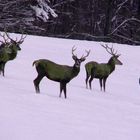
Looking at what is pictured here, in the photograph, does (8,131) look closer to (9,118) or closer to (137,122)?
(9,118)

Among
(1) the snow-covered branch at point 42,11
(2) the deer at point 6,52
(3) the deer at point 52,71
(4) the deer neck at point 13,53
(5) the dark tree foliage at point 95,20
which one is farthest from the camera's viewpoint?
(5) the dark tree foliage at point 95,20

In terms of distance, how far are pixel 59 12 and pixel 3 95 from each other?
1288 inches

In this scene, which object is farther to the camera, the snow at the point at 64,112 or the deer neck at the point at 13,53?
the deer neck at the point at 13,53

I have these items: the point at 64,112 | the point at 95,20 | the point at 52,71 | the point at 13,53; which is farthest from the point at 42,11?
the point at 64,112

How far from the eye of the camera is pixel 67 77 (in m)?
14.5

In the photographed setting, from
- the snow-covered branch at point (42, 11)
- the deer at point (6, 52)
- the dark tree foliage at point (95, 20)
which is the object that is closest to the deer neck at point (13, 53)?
the deer at point (6, 52)

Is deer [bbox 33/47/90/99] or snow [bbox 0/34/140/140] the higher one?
deer [bbox 33/47/90/99]

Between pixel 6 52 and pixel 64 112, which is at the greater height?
pixel 6 52

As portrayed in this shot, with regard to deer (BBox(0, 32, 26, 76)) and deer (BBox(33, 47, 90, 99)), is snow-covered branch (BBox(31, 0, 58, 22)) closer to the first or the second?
deer (BBox(0, 32, 26, 76))

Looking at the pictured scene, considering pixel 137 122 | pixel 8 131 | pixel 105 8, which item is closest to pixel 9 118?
Answer: pixel 8 131

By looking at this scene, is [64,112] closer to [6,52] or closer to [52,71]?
[52,71]

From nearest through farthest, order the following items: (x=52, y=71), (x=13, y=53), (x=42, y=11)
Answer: (x=52, y=71) < (x=13, y=53) < (x=42, y=11)


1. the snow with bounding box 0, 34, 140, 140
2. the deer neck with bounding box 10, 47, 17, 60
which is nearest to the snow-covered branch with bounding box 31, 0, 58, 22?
the snow with bounding box 0, 34, 140, 140

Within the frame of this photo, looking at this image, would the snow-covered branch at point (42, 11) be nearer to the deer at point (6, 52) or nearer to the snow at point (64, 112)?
the snow at point (64, 112)
